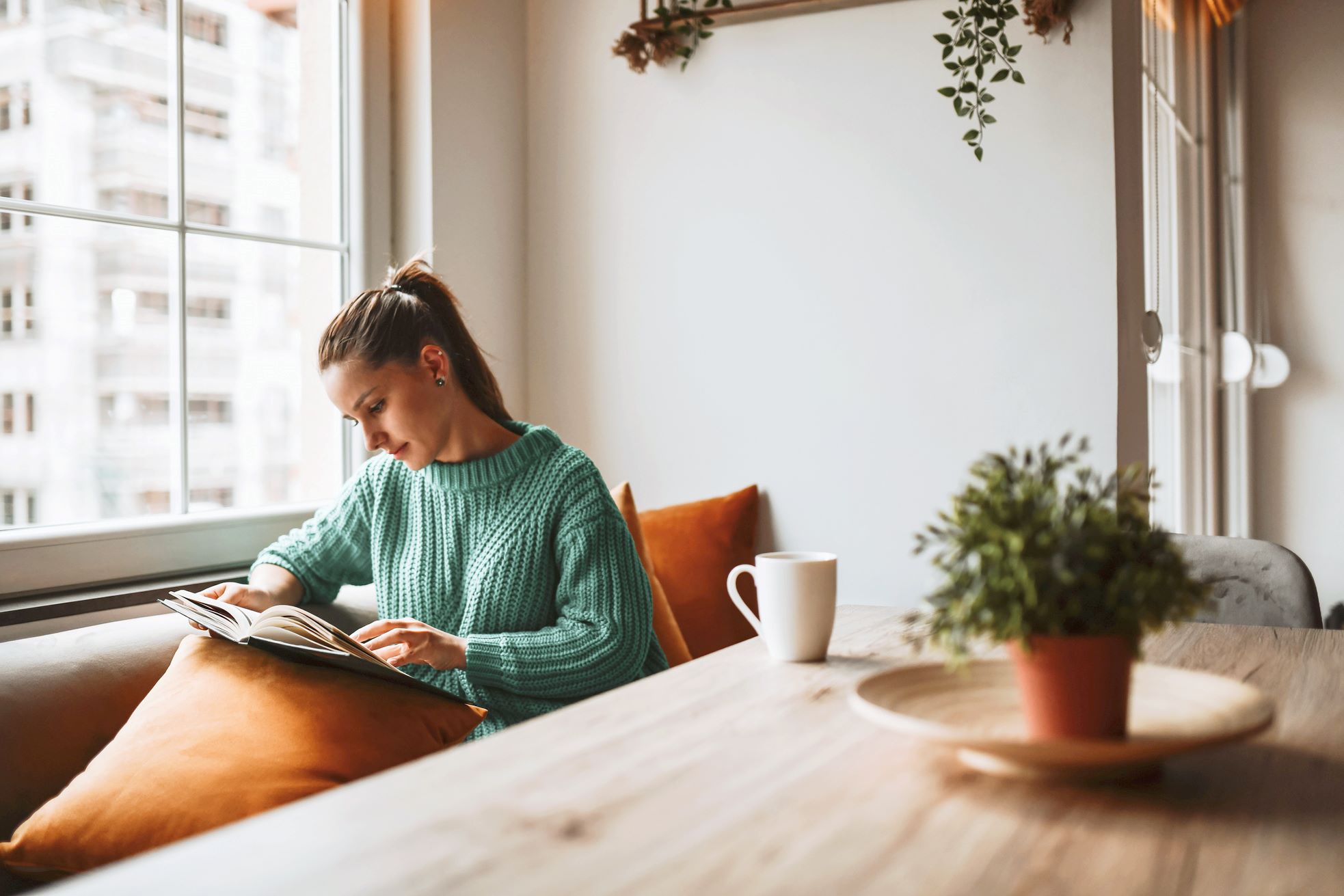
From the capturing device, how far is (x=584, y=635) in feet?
5.07

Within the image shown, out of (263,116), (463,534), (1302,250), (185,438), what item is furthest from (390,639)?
(1302,250)

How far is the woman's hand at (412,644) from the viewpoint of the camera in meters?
1.39

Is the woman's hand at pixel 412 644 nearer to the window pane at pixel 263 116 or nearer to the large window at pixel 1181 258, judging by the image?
the window pane at pixel 263 116

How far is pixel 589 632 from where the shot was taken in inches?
61.0

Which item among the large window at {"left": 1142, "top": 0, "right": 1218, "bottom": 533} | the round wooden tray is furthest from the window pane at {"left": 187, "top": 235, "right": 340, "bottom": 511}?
the large window at {"left": 1142, "top": 0, "right": 1218, "bottom": 533}

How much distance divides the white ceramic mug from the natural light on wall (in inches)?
48.1

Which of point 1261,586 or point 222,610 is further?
point 1261,586

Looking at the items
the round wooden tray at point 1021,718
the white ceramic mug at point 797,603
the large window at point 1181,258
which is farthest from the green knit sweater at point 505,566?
the large window at point 1181,258

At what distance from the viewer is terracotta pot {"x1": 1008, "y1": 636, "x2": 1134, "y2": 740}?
720mm

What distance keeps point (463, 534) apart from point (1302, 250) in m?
3.50

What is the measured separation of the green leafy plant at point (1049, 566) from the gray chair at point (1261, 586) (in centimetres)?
109

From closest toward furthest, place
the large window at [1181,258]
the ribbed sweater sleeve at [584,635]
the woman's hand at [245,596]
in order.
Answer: the ribbed sweater sleeve at [584,635] → the woman's hand at [245,596] → the large window at [1181,258]

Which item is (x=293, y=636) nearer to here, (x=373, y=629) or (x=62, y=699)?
(x=373, y=629)

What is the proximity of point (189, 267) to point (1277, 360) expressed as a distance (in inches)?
136
